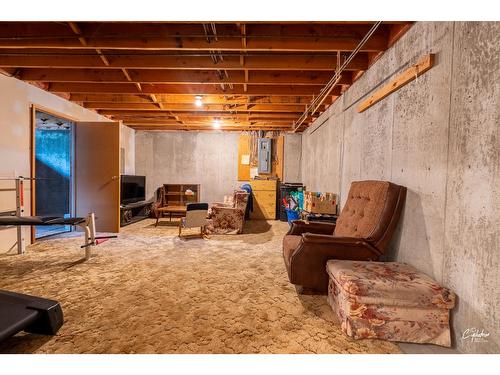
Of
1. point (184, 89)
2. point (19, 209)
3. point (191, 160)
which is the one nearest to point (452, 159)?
point (184, 89)

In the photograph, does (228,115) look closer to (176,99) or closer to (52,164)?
(176,99)

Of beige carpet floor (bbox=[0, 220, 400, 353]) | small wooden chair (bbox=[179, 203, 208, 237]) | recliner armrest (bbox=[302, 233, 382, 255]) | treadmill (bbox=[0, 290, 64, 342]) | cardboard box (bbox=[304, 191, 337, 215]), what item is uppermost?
cardboard box (bbox=[304, 191, 337, 215])

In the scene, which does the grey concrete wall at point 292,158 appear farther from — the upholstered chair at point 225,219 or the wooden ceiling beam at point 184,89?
the wooden ceiling beam at point 184,89

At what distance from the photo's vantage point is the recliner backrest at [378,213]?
215 cm

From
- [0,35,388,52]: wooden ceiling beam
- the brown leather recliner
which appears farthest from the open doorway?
the brown leather recliner

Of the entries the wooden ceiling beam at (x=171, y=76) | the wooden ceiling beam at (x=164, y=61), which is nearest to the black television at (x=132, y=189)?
the wooden ceiling beam at (x=171, y=76)

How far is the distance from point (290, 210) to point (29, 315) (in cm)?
470

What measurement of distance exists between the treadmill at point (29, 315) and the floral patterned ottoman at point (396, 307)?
207 centimetres

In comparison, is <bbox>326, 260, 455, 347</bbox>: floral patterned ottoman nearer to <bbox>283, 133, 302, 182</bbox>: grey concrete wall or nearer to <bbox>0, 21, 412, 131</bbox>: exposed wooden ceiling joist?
<bbox>0, 21, 412, 131</bbox>: exposed wooden ceiling joist

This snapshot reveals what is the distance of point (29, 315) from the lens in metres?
1.65

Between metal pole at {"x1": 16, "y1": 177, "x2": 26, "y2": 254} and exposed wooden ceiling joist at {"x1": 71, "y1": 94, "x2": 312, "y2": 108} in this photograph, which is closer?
metal pole at {"x1": 16, "y1": 177, "x2": 26, "y2": 254}

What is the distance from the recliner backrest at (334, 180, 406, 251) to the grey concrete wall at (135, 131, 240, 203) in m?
5.32

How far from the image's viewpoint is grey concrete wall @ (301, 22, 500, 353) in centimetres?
142

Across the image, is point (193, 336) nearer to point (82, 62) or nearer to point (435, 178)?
point (435, 178)
